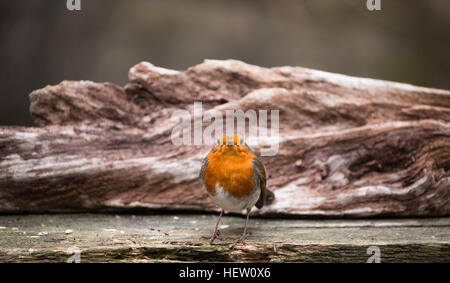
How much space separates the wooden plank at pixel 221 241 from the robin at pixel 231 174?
169 millimetres

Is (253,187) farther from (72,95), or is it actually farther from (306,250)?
(72,95)

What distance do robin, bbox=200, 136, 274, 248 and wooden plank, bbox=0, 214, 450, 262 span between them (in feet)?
0.56

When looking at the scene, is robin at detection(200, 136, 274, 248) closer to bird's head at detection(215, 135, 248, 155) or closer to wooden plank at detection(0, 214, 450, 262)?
bird's head at detection(215, 135, 248, 155)

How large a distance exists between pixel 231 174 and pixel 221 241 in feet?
1.36

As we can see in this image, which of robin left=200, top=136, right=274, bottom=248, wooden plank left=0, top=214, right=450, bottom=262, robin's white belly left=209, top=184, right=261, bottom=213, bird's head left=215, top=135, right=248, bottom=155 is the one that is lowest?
wooden plank left=0, top=214, right=450, bottom=262

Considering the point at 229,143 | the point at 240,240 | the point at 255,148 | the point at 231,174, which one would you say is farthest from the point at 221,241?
the point at 255,148

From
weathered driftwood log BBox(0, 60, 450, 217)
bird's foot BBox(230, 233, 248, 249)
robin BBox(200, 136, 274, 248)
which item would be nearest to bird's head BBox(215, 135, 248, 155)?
robin BBox(200, 136, 274, 248)

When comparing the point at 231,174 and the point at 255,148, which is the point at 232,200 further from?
the point at 255,148

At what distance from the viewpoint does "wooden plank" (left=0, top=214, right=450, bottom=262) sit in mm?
2365

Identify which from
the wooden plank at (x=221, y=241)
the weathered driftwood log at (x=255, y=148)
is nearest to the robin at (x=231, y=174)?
the wooden plank at (x=221, y=241)

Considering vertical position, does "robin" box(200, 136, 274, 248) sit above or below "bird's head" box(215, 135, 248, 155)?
below

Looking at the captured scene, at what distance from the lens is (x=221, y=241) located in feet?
8.31

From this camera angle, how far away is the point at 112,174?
3.21 m

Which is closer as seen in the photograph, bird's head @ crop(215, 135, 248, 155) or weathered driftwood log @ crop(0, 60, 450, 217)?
bird's head @ crop(215, 135, 248, 155)
